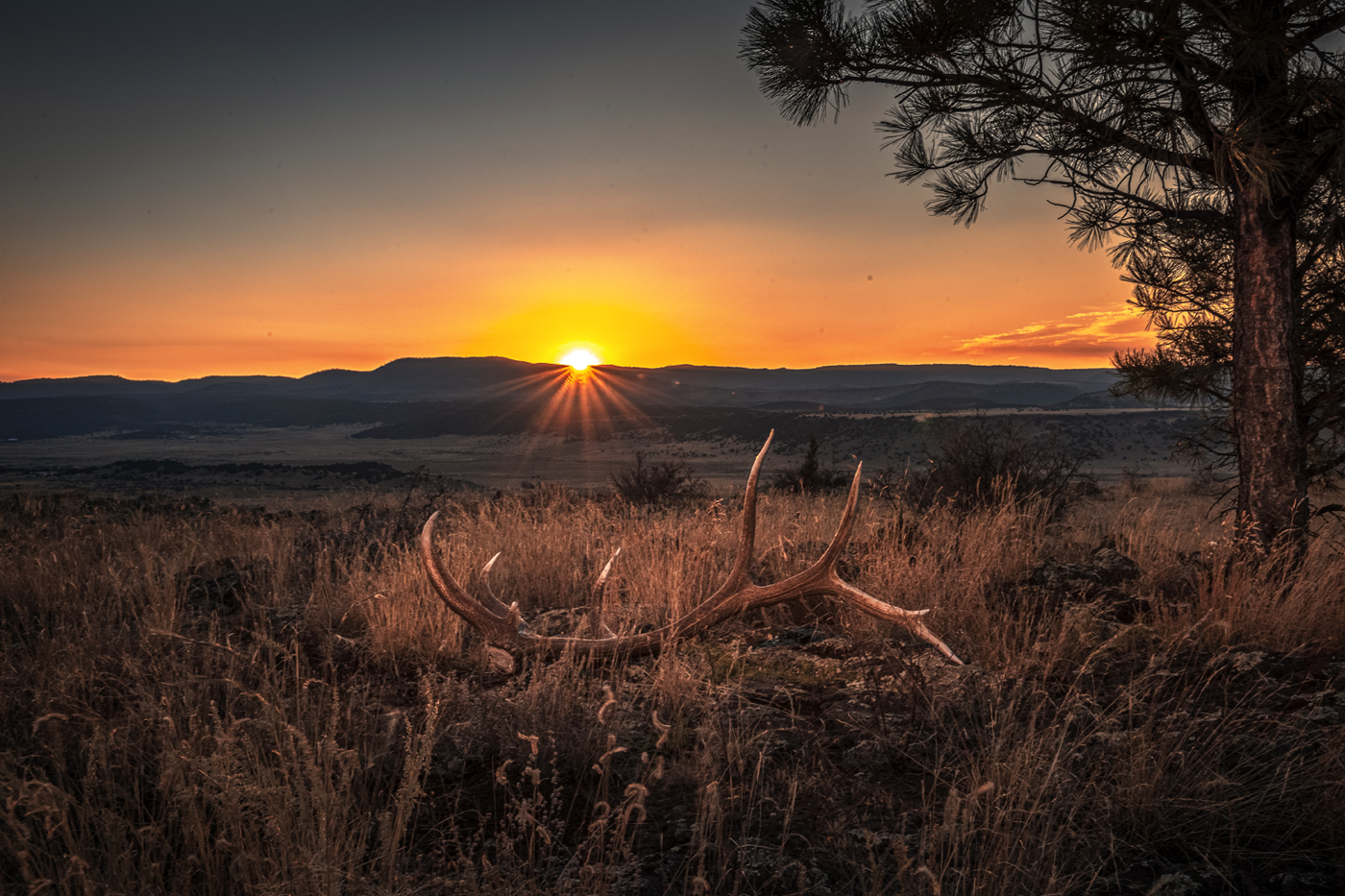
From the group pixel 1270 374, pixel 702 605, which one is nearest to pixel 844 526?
pixel 702 605

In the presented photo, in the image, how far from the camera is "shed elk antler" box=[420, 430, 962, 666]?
2.86 meters

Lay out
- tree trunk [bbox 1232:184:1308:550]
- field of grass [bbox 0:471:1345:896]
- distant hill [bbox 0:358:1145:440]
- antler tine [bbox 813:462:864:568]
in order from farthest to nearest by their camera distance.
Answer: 1. distant hill [bbox 0:358:1145:440]
2. tree trunk [bbox 1232:184:1308:550]
3. antler tine [bbox 813:462:864:568]
4. field of grass [bbox 0:471:1345:896]

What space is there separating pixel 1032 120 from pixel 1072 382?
215503mm

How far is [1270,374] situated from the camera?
4277 millimetres

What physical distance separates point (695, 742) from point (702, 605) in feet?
2.67

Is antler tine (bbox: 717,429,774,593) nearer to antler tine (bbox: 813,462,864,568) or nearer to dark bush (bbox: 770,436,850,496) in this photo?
antler tine (bbox: 813,462,864,568)

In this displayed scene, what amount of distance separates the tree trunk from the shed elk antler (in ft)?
9.39

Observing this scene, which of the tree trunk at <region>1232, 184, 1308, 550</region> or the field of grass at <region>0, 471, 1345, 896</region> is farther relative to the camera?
the tree trunk at <region>1232, 184, 1308, 550</region>

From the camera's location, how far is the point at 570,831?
2.01m

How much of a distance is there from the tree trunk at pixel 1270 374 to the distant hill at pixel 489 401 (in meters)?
72.2

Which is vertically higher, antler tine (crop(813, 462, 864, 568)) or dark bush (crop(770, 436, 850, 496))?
antler tine (crop(813, 462, 864, 568))

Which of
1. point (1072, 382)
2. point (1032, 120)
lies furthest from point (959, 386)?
point (1032, 120)

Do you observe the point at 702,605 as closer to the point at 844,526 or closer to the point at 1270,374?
the point at 844,526

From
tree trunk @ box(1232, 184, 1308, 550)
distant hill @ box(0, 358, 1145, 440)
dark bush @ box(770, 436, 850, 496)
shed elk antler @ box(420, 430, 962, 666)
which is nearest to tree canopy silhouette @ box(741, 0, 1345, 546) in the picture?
tree trunk @ box(1232, 184, 1308, 550)
